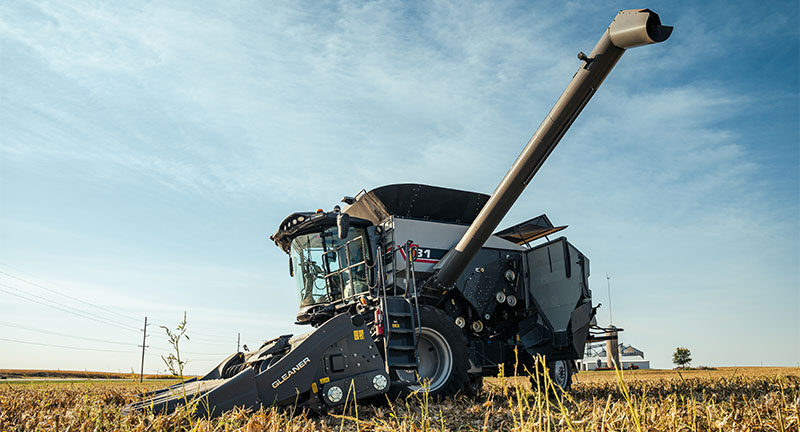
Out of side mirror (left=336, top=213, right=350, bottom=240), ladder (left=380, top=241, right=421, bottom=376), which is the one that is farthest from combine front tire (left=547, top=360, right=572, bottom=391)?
side mirror (left=336, top=213, right=350, bottom=240)

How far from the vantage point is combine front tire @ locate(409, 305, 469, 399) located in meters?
Answer: 6.83

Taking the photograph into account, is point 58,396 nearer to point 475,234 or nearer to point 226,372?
point 226,372

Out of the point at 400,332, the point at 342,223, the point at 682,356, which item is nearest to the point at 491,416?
the point at 400,332

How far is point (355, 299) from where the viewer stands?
798 centimetres

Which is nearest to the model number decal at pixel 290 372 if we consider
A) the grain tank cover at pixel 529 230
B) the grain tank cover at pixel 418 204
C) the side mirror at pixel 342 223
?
the side mirror at pixel 342 223

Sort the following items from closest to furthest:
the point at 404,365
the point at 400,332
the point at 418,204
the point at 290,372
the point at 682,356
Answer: the point at 290,372, the point at 404,365, the point at 400,332, the point at 418,204, the point at 682,356

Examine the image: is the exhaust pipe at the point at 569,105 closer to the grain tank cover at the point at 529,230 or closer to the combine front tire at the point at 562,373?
the grain tank cover at the point at 529,230

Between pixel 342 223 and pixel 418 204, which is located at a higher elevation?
pixel 418 204

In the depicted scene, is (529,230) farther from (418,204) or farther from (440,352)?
(440,352)

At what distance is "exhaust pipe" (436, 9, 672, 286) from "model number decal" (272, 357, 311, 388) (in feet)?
9.59

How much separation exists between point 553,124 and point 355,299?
360cm

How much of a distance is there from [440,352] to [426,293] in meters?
1.25

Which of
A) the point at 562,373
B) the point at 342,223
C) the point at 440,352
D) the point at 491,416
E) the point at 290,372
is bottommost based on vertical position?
the point at 491,416

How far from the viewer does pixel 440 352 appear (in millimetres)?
7098
